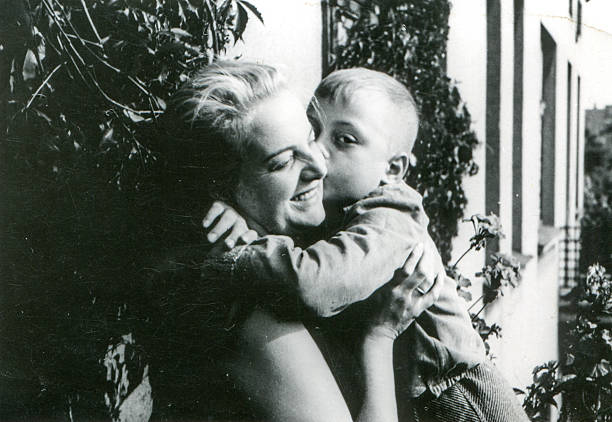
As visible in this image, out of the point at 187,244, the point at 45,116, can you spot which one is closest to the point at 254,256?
the point at 187,244

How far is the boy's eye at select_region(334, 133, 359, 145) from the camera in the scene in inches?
65.2

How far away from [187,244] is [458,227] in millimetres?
2738

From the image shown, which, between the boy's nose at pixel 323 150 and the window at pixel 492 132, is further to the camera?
the window at pixel 492 132

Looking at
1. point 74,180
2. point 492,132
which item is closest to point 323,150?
point 74,180

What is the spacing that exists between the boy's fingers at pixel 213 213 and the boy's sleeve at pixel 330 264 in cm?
11

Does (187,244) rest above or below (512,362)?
above

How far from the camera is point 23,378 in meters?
1.74

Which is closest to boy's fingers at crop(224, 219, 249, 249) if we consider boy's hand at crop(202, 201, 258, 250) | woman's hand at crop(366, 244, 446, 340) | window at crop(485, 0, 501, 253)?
boy's hand at crop(202, 201, 258, 250)

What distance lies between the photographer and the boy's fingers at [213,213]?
4.50 feet

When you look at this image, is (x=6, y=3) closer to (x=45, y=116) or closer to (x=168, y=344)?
(x=45, y=116)

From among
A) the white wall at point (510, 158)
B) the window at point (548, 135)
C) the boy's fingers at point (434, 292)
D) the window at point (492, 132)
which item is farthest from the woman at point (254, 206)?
the window at point (548, 135)

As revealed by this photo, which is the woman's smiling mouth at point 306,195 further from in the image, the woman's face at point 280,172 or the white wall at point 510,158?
the white wall at point 510,158

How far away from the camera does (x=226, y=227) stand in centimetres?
136

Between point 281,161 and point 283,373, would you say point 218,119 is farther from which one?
point 283,373
